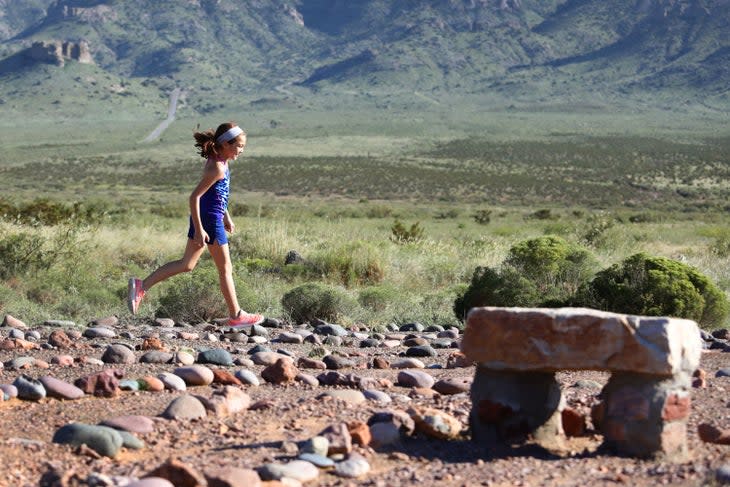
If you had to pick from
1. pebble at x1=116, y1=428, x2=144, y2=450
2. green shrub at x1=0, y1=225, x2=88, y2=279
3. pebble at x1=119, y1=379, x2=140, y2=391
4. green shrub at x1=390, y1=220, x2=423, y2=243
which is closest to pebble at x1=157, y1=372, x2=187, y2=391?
pebble at x1=119, y1=379, x2=140, y2=391

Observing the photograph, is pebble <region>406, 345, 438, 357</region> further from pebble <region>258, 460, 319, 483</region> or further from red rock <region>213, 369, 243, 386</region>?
pebble <region>258, 460, 319, 483</region>

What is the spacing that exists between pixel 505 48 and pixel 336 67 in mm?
23209

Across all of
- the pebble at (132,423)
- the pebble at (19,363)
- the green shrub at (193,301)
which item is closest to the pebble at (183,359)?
the pebble at (19,363)

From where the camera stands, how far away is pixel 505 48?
529 feet

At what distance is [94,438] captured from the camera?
5297 mm

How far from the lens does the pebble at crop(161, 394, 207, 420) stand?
19.3 feet

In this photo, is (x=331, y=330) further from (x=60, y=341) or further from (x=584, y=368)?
(x=584, y=368)

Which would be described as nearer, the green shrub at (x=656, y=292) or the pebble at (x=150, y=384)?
the pebble at (x=150, y=384)

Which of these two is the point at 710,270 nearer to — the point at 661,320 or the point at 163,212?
the point at 661,320

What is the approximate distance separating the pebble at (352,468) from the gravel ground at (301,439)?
0.15ft

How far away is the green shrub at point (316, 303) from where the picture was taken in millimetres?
12172

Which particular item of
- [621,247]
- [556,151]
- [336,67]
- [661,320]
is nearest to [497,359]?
[661,320]

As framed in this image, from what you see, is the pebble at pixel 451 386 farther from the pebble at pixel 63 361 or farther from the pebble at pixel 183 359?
the pebble at pixel 63 361

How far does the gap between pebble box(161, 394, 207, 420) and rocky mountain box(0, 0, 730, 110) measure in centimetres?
12443
